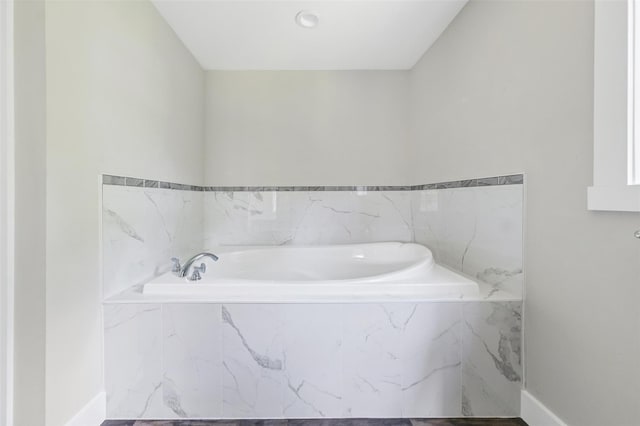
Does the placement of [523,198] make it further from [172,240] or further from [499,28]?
[172,240]

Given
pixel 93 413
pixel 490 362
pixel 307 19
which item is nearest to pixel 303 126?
pixel 307 19

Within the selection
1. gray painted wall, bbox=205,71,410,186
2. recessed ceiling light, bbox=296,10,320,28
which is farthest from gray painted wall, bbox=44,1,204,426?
gray painted wall, bbox=205,71,410,186

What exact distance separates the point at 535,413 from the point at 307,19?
234cm

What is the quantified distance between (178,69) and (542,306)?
251cm

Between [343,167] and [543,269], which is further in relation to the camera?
[343,167]

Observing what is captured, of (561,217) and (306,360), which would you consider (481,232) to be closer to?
(561,217)

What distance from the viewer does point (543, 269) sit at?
129 cm

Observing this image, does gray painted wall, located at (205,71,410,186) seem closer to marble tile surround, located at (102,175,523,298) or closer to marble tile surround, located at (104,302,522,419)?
marble tile surround, located at (102,175,523,298)

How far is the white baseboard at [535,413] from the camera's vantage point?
1217mm

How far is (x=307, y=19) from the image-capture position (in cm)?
195

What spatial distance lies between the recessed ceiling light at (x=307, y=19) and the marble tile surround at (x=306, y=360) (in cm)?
168

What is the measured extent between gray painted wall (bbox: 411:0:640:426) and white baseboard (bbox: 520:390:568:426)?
0.03m

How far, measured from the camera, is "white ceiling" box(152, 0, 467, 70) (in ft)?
5.98

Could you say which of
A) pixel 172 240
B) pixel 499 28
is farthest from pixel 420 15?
pixel 172 240
